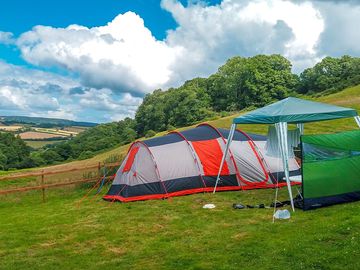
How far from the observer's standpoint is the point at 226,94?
7156 cm

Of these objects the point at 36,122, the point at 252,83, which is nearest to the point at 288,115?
the point at 252,83

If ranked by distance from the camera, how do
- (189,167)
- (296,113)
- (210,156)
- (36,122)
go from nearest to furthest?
(296,113) → (189,167) → (210,156) → (36,122)

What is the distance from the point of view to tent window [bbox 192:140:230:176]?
521 inches

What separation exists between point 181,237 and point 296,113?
4.62 meters

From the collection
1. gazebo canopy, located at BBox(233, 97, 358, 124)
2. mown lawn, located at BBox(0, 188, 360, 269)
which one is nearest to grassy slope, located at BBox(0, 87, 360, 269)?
mown lawn, located at BBox(0, 188, 360, 269)

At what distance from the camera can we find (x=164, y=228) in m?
9.25

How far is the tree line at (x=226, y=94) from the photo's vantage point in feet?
209

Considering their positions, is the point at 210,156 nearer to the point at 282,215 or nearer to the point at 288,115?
the point at 288,115

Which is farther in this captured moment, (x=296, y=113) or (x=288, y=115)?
(x=296, y=113)

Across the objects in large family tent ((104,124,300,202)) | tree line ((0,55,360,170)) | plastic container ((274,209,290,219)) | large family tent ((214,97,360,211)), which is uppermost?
tree line ((0,55,360,170))

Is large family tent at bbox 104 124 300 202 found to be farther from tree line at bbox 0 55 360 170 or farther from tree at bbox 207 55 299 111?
tree at bbox 207 55 299 111

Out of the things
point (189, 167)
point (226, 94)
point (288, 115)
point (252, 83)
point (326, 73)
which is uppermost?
point (326, 73)

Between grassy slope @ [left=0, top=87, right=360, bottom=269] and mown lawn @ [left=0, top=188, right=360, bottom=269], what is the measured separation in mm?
15

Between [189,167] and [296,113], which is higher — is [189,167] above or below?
below
